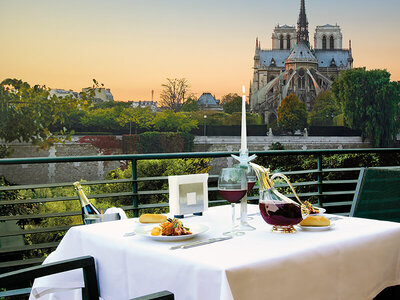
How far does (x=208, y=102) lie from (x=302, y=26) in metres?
13.4

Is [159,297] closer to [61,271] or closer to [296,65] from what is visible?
[61,271]

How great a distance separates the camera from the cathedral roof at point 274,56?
42438mm

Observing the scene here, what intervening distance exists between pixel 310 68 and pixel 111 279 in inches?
1817

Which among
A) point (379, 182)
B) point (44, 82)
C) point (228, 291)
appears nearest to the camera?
point (228, 291)

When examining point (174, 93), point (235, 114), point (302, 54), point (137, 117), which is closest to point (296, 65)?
point (302, 54)

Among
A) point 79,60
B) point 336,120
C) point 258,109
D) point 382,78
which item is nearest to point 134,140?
point 79,60

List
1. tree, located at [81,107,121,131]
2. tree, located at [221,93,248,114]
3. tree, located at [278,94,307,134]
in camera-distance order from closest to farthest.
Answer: tree, located at [81,107,121,131] < tree, located at [221,93,248,114] < tree, located at [278,94,307,134]

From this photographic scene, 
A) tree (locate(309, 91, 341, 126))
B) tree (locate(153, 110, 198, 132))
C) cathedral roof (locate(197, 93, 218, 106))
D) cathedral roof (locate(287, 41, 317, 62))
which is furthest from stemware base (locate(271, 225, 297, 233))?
cathedral roof (locate(287, 41, 317, 62))

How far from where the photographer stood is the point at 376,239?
1.29m

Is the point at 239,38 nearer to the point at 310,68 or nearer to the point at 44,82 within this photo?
the point at 310,68

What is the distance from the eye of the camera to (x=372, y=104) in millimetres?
35531

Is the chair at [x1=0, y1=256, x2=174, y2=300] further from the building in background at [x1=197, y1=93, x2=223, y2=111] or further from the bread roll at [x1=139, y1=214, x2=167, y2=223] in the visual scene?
the building in background at [x1=197, y1=93, x2=223, y2=111]

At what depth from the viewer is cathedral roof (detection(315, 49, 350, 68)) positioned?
4069cm

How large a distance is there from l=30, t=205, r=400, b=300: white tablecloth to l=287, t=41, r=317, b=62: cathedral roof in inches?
1834
